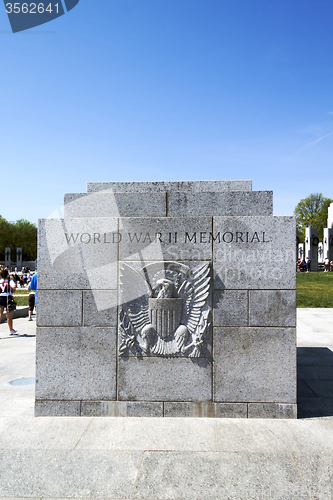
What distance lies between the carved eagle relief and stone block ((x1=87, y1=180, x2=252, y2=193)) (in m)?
1.21

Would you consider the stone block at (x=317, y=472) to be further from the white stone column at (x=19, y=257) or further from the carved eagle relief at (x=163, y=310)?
the white stone column at (x=19, y=257)

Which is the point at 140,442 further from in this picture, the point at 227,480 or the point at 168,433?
the point at 227,480

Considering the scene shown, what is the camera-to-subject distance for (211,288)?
4.66 m

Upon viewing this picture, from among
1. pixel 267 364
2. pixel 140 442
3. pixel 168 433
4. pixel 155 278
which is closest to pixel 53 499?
pixel 140 442

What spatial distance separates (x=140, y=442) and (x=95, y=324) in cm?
158

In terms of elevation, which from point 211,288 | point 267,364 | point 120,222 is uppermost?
point 120,222

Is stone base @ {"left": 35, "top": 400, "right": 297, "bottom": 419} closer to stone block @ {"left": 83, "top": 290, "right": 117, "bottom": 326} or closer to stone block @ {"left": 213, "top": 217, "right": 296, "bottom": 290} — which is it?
stone block @ {"left": 83, "top": 290, "right": 117, "bottom": 326}

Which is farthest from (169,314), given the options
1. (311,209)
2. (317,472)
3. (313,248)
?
(311,209)

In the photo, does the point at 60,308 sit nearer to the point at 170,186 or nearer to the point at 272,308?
the point at 170,186

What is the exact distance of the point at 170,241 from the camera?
187 inches

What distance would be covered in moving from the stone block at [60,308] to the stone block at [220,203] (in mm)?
1808

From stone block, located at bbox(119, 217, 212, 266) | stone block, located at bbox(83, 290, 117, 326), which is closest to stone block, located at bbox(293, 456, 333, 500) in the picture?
stone block, located at bbox(119, 217, 212, 266)

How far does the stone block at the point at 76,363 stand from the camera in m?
4.72

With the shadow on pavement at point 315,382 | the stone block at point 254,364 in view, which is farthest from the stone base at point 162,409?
the shadow on pavement at point 315,382
